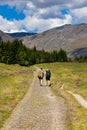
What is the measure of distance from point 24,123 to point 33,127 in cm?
140

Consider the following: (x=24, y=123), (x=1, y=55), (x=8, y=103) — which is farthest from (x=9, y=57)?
(x=24, y=123)

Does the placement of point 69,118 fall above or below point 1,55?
below

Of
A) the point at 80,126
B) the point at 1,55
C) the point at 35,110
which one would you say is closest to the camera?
the point at 80,126

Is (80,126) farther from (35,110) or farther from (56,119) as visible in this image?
(35,110)

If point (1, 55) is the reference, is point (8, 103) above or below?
below

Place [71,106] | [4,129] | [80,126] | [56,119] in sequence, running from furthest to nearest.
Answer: [71,106]
[56,119]
[80,126]
[4,129]

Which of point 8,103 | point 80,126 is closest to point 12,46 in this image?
point 8,103

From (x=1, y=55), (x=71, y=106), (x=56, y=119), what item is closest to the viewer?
(x=56, y=119)

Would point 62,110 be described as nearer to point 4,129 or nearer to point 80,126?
point 80,126

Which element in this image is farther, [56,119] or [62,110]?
[62,110]

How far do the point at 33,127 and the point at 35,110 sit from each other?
23.6 ft

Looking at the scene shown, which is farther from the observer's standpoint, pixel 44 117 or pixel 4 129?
pixel 44 117

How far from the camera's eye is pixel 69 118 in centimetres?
2680

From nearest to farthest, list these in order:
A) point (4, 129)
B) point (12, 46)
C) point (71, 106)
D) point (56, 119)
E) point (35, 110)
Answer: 1. point (4, 129)
2. point (56, 119)
3. point (35, 110)
4. point (71, 106)
5. point (12, 46)
